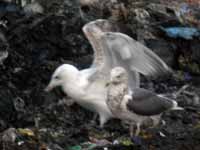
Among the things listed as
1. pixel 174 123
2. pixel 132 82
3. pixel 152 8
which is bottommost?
pixel 174 123

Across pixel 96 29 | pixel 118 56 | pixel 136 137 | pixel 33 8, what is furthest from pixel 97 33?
pixel 33 8

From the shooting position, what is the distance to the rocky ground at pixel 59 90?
6.67m

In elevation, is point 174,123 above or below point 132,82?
below

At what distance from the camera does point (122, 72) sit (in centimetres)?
682

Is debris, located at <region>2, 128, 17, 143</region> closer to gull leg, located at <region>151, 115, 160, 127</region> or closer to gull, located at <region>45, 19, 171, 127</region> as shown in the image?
gull, located at <region>45, 19, 171, 127</region>

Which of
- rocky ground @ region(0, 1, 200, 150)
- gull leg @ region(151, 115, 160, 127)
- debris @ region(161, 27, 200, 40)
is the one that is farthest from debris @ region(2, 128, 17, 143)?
debris @ region(161, 27, 200, 40)

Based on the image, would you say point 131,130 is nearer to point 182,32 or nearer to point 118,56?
point 118,56

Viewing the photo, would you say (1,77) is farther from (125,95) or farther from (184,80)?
(184,80)

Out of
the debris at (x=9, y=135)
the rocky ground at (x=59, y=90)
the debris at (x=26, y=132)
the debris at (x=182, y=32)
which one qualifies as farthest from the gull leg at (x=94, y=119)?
the debris at (x=182, y=32)

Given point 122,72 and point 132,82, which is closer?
point 122,72

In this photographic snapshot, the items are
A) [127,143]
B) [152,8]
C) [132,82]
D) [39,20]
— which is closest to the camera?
[127,143]

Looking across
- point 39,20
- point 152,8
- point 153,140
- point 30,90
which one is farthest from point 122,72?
point 152,8

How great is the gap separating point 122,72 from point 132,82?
51 centimetres

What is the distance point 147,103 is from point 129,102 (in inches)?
7.0
